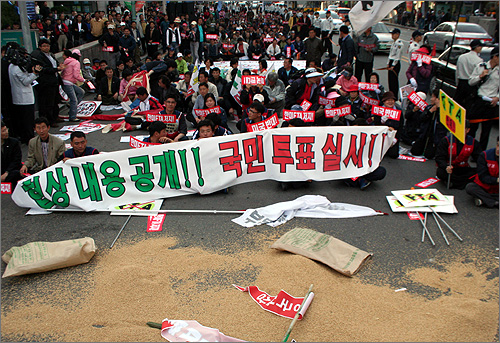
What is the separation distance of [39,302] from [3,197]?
10.8 feet

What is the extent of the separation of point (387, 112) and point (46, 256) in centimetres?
652

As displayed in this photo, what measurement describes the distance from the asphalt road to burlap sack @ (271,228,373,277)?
0.51ft

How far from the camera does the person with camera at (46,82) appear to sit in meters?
10.6

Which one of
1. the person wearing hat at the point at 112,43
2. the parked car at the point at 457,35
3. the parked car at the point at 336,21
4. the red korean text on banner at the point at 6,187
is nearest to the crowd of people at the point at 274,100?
the red korean text on banner at the point at 6,187

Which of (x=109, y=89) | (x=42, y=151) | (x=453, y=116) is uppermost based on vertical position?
(x=453, y=116)

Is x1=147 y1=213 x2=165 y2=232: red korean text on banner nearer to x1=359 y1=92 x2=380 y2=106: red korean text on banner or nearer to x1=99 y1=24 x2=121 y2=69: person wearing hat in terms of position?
x1=359 y1=92 x2=380 y2=106: red korean text on banner

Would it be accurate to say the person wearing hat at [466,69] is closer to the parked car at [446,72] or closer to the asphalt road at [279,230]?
the parked car at [446,72]

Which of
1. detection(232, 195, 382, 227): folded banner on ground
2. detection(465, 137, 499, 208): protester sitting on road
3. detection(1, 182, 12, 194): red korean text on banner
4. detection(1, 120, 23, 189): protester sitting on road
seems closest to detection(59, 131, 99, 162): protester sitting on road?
detection(1, 182, 12, 194): red korean text on banner

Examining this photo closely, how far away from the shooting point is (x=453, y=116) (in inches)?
269

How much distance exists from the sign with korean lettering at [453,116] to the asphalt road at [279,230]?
104 centimetres

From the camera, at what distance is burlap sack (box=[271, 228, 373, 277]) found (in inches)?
194

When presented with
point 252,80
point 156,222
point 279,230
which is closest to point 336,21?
point 252,80

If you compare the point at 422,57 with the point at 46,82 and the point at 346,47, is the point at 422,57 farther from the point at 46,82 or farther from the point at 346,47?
the point at 46,82

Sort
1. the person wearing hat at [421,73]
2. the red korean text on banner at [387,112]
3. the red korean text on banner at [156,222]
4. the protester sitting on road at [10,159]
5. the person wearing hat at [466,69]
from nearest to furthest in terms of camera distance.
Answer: the red korean text on banner at [156,222]
the protester sitting on road at [10,159]
the red korean text on banner at [387,112]
the person wearing hat at [466,69]
the person wearing hat at [421,73]
